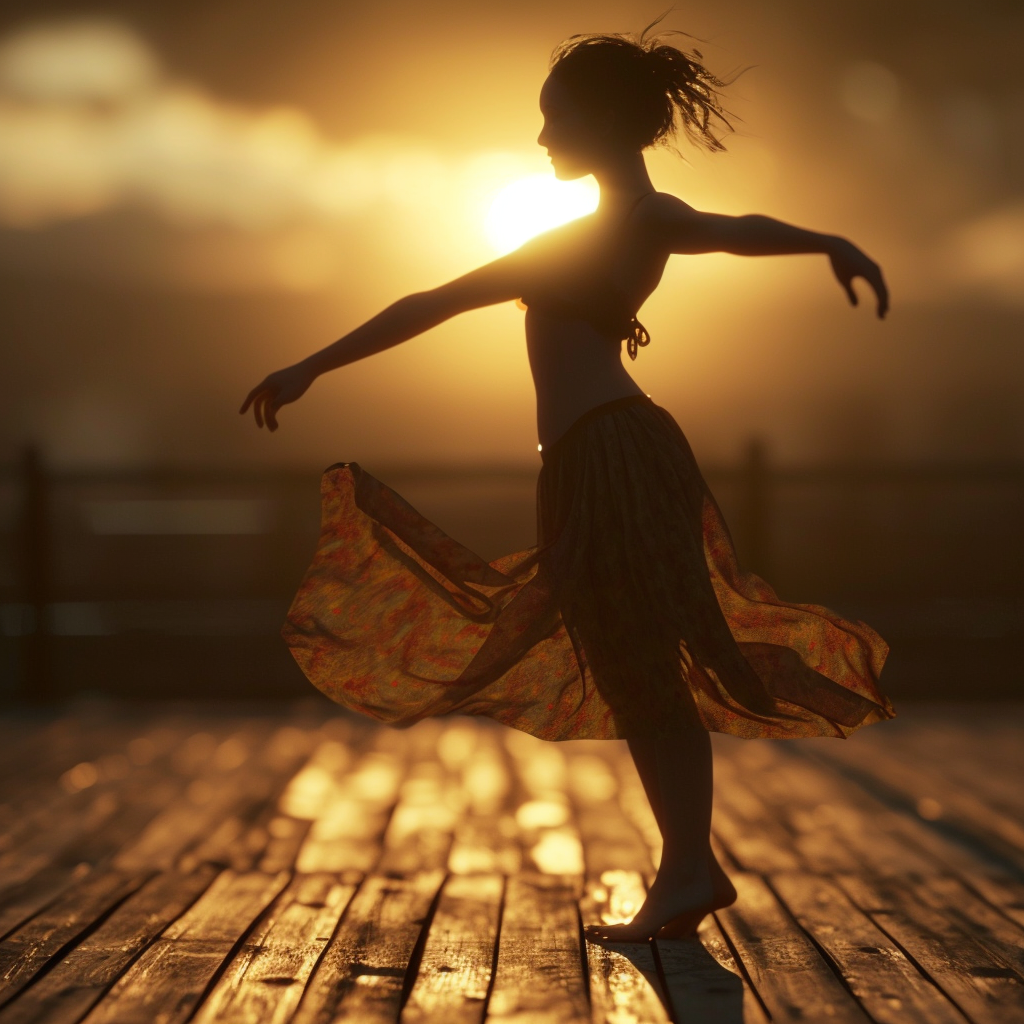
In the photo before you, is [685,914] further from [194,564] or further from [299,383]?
[194,564]

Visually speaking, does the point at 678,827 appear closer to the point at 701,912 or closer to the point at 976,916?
the point at 701,912

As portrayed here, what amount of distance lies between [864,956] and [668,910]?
0.35 m

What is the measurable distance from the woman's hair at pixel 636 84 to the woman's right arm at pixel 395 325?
33 cm

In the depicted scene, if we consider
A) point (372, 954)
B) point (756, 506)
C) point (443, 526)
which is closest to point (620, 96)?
point (372, 954)

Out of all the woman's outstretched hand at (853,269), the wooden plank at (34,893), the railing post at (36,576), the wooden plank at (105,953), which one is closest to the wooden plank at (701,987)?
the wooden plank at (105,953)

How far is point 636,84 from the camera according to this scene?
2.40 meters

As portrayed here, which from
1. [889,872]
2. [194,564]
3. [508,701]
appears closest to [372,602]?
[508,701]

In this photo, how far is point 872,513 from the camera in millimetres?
39188

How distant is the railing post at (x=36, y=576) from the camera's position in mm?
6699

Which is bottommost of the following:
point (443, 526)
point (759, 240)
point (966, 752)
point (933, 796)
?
point (443, 526)

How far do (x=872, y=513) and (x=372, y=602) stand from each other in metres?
38.3

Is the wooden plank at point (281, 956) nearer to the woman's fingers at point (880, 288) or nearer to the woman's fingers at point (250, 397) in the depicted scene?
the woman's fingers at point (250, 397)

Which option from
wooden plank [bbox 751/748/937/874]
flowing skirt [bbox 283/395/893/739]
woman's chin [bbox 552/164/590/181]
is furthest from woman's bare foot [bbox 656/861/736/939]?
woman's chin [bbox 552/164/590/181]

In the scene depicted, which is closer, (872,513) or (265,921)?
(265,921)
